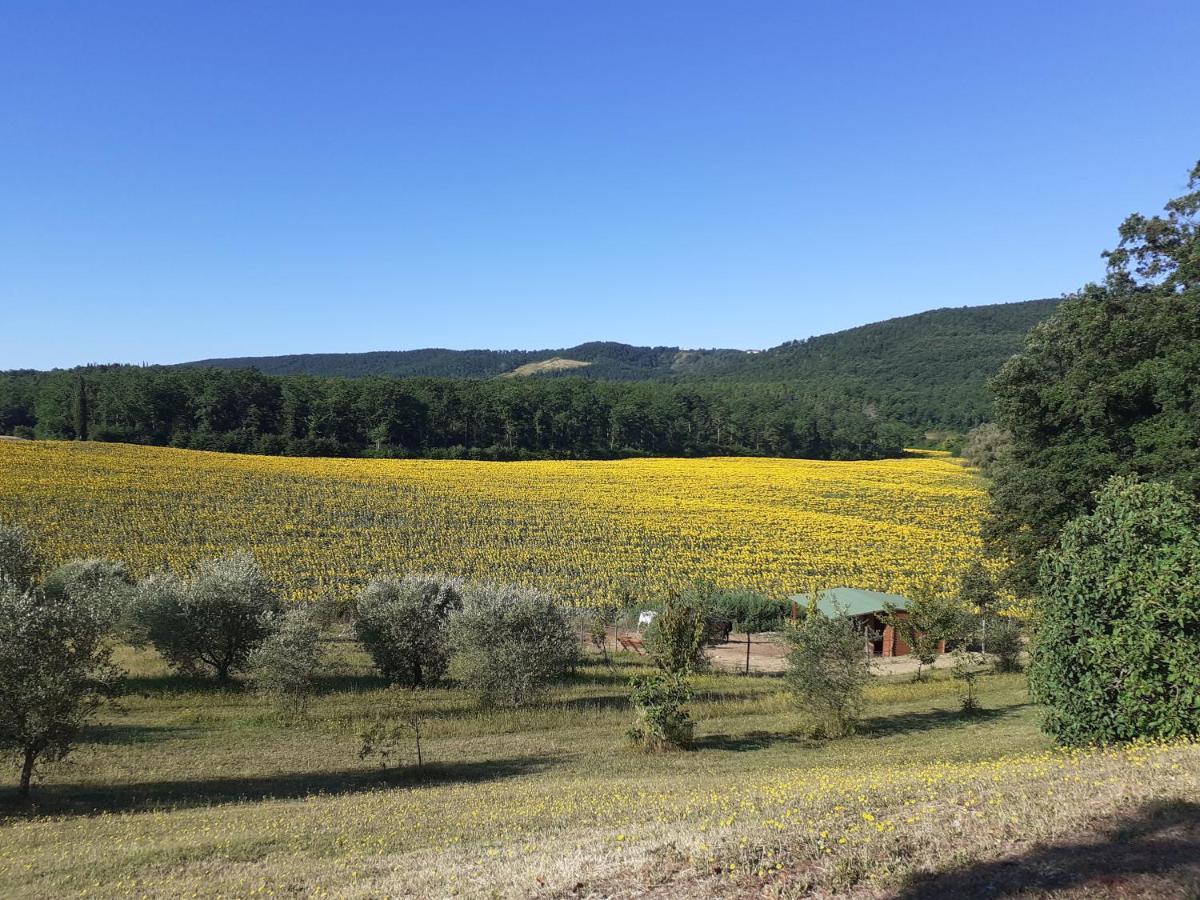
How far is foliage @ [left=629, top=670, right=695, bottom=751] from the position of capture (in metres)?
A: 20.3

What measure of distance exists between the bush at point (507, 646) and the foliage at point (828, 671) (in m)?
8.46

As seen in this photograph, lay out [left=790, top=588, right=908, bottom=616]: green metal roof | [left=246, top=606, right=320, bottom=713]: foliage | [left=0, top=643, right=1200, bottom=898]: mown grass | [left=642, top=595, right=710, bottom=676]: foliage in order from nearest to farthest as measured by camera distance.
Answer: [left=0, top=643, right=1200, bottom=898]: mown grass < [left=642, top=595, right=710, bottom=676]: foliage < [left=246, top=606, right=320, bottom=713]: foliage < [left=790, top=588, right=908, bottom=616]: green metal roof

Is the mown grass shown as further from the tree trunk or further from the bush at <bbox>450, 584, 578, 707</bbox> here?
the bush at <bbox>450, 584, 578, 707</bbox>

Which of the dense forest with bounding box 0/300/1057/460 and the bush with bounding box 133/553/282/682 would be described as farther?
the dense forest with bounding box 0/300/1057/460

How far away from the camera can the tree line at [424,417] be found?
10506 centimetres

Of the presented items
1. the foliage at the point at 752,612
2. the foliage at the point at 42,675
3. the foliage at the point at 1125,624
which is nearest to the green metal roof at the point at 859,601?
the foliage at the point at 752,612

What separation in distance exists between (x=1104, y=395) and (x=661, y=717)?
58.3ft

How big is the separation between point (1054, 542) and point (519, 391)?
113 m

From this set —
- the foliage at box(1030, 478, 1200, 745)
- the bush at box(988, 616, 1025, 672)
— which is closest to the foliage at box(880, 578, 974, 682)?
the bush at box(988, 616, 1025, 672)

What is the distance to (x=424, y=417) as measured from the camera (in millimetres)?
121875

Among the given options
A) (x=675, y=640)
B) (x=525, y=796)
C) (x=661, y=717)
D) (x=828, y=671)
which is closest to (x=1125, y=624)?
(x=828, y=671)

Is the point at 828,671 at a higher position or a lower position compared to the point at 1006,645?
higher

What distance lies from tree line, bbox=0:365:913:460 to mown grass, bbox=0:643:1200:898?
292 ft

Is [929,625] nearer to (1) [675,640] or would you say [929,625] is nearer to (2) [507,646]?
(1) [675,640]
